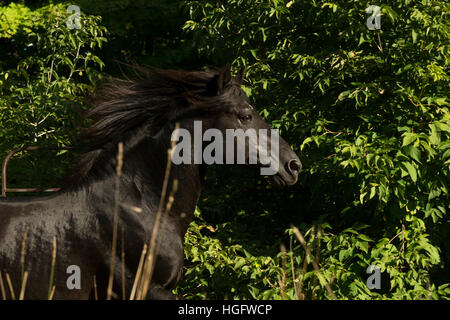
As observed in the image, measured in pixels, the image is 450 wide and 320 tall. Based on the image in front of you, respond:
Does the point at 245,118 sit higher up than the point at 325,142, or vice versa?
the point at 325,142

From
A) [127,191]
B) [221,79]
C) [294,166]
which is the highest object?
[221,79]

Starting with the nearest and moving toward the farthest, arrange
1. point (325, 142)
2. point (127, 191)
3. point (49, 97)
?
point (127, 191) < point (325, 142) < point (49, 97)

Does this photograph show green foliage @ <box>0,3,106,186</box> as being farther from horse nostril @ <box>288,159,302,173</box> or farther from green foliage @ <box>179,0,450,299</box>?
horse nostril @ <box>288,159,302,173</box>

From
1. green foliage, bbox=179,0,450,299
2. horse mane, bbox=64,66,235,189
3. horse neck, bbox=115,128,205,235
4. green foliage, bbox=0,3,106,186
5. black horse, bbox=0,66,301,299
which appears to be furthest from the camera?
green foliage, bbox=0,3,106,186

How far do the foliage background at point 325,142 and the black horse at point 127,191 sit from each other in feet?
2.62

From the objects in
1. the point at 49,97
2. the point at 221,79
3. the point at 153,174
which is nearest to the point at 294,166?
the point at 221,79

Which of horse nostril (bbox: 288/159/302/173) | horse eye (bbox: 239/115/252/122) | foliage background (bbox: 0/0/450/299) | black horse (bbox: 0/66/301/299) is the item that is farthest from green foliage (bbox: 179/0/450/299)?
black horse (bbox: 0/66/301/299)

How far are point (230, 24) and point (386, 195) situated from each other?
2.50 metres

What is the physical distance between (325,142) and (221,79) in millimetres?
1484

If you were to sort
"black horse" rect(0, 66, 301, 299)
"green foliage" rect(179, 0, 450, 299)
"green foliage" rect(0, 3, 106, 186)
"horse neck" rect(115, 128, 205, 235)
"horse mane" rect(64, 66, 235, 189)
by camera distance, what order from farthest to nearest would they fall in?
"green foliage" rect(0, 3, 106, 186) < "green foliage" rect(179, 0, 450, 299) < "horse mane" rect(64, 66, 235, 189) < "horse neck" rect(115, 128, 205, 235) < "black horse" rect(0, 66, 301, 299)

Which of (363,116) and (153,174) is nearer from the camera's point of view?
(153,174)

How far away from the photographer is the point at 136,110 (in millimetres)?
3889

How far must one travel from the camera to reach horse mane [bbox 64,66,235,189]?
3824 mm

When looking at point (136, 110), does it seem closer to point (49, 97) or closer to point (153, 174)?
point (153, 174)
